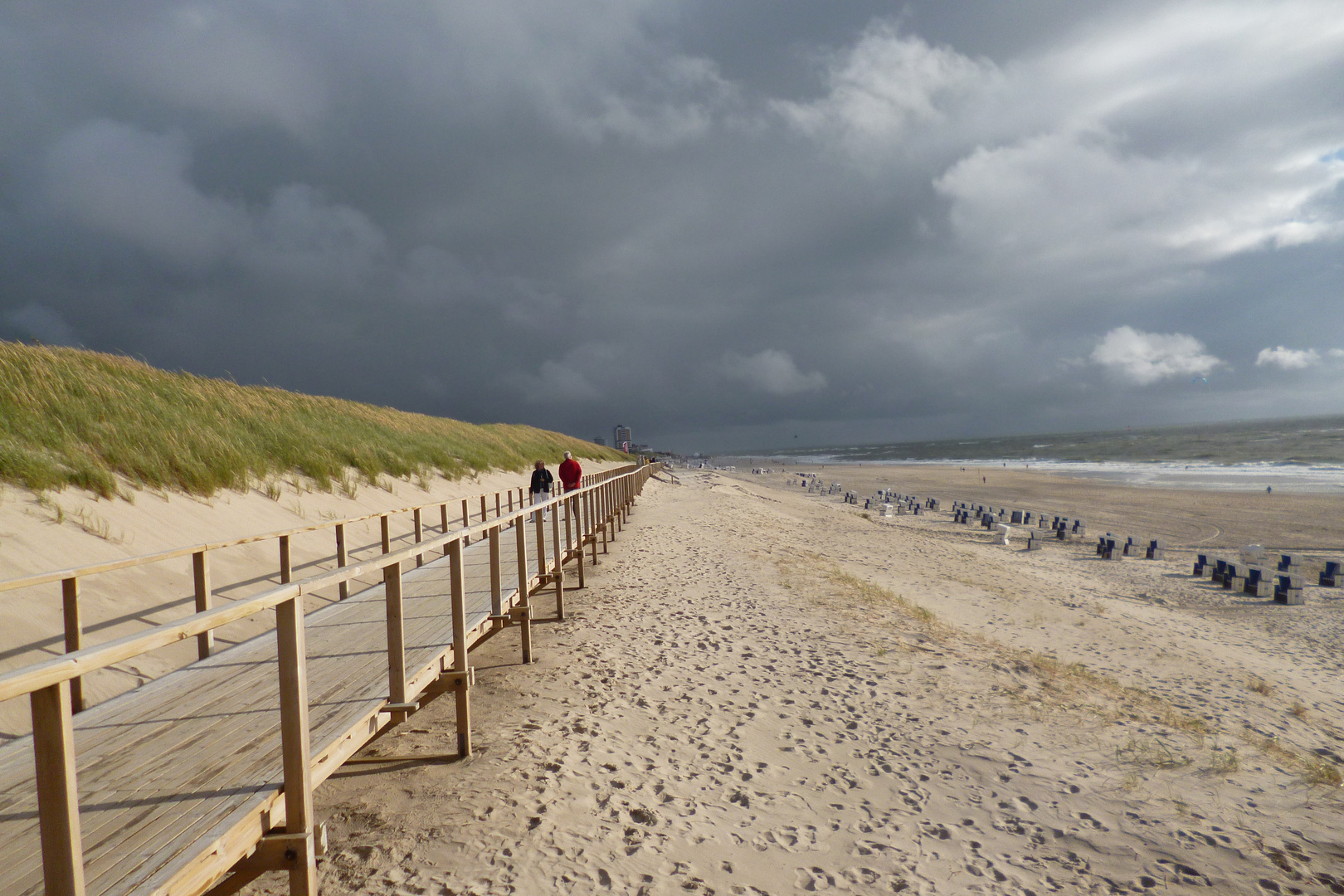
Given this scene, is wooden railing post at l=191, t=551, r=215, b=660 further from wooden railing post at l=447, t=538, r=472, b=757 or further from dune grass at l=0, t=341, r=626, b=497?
dune grass at l=0, t=341, r=626, b=497

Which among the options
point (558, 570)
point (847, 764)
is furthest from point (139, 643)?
point (558, 570)

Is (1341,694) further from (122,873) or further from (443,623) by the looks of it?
(122,873)

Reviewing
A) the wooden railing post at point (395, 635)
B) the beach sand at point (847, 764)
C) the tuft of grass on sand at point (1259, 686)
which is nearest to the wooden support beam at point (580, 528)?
the beach sand at point (847, 764)

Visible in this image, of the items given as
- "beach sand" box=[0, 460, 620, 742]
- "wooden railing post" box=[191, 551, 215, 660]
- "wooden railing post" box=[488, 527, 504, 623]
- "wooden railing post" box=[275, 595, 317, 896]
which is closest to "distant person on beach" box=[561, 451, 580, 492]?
"beach sand" box=[0, 460, 620, 742]

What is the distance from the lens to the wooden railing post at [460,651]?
4.23 m

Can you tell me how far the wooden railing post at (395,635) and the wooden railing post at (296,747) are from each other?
90 cm

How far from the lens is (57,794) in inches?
60.4

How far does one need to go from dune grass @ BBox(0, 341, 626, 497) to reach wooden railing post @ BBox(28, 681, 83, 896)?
7.24 metres

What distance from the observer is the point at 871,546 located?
15914 millimetres

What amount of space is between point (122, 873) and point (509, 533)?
9.29 m

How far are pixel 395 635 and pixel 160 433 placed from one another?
811 centimetres

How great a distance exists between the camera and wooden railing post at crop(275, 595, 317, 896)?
239 cm

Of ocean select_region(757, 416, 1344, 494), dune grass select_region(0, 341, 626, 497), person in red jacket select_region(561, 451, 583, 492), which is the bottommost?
ocean select_region(757, 416, 1344, 494)

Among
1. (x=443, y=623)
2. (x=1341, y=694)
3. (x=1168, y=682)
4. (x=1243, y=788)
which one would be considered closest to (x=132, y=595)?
(x=443, y=623)
